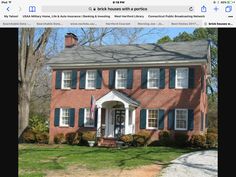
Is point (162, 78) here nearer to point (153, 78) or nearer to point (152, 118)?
point (153, 78)

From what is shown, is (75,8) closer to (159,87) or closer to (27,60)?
(159,87)

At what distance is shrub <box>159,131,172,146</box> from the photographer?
744 inches

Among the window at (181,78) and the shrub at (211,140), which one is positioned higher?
the window at (181,78)

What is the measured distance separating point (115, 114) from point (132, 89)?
72.6 inches

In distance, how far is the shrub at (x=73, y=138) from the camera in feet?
67.3

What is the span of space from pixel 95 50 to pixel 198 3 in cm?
1943

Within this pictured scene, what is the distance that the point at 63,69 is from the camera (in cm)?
2186

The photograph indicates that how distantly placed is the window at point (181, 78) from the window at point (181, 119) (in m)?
1.38

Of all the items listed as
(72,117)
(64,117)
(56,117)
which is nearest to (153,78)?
(72,117)

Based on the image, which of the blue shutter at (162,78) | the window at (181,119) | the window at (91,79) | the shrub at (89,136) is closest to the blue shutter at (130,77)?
the blue shutter at (162,78)

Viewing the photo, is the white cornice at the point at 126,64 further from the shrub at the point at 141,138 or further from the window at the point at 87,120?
the shrub at the point at 141,138

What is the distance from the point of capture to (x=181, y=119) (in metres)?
19.2

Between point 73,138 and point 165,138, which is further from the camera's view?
point 73,138

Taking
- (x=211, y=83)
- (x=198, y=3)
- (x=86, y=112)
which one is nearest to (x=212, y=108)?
(x=211, y=83)
